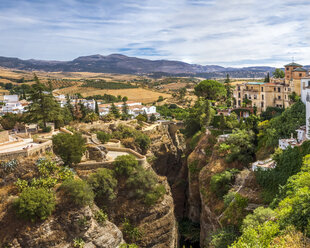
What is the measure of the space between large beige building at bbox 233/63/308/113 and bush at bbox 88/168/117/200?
2625 cm

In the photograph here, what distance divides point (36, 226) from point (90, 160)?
30.4 feet

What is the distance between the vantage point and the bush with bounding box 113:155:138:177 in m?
26.2

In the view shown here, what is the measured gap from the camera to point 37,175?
72.4 ft

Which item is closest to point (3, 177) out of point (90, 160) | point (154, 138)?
point (90, 160)

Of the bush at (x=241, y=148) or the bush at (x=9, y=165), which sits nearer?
the bush at (x=9, y=165)

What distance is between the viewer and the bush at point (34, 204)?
755 inches

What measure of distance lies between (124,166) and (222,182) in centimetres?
963

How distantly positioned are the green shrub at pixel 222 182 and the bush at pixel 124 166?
8206mm

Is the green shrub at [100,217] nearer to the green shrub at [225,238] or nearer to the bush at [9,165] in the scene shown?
the bush at [9,165]

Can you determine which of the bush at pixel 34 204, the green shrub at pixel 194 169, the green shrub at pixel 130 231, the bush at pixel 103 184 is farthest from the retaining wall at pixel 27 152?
the green shrub at pixel 194 169

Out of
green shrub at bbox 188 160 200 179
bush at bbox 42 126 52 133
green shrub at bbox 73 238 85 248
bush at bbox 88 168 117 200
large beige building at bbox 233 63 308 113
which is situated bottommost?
green shrub at bbox 73 238 85 248

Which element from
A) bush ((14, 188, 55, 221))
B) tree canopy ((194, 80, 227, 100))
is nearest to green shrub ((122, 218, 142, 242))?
bush ((14, 188, 55, 221))

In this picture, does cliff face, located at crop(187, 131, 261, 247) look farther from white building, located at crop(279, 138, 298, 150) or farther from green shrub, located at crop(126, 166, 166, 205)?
green shrub, located at crop(126, 166, 166, 205)

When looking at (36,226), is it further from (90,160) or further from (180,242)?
(180,242)
